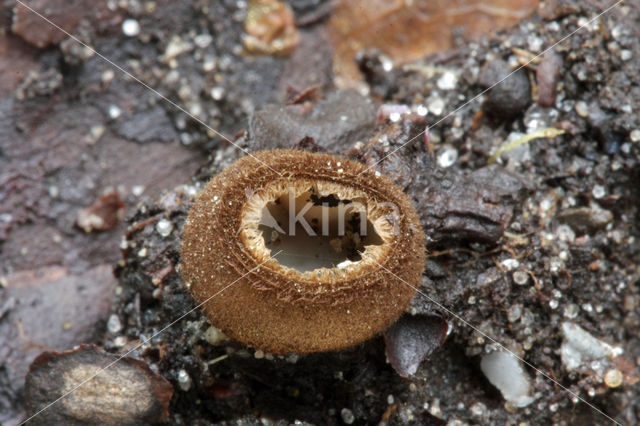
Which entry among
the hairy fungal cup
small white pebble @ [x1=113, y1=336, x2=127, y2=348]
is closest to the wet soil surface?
small white pebble @ [x1=113, y1=336, x2=127, y2=348]

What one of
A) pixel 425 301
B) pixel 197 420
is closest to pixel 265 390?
pixel 197 420

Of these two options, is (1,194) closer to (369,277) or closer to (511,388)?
(369,277)

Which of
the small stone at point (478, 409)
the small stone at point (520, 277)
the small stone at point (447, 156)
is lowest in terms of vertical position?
the small stone at point (478, 409)

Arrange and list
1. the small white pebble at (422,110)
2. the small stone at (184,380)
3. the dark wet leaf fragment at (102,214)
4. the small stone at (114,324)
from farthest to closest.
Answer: the dark wet leaf fragment at (102,214) < the small white pebble at (422,110) < the small stone at (114,324) < the small stone at (184,380)

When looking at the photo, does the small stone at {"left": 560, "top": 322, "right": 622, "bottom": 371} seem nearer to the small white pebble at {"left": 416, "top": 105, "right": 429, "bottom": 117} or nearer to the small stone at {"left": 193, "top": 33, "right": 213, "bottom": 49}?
the small white pebble at {"left": 416, "top": 105, "right": 429, "bottom": 117}

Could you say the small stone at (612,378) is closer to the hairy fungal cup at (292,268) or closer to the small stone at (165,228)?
the hairy fungal cup at (292,268)

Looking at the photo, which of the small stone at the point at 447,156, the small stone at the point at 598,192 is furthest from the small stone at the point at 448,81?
the small stone at the point at 598,192

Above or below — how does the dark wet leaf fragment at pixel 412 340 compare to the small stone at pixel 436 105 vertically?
below
